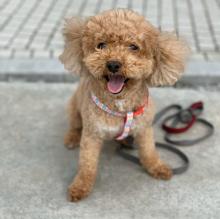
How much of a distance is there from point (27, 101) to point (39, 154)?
815 millimetres

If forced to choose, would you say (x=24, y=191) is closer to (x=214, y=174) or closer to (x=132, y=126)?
(x=132, y=126)

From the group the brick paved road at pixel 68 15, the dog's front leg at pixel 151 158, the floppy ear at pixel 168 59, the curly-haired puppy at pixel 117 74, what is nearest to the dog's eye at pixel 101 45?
the curly-haired puppy at pixel 117 74

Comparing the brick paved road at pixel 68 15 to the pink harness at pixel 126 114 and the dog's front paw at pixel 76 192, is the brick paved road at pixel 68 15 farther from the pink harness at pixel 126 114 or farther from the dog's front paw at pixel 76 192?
the dog's front paw at pixel 76 192

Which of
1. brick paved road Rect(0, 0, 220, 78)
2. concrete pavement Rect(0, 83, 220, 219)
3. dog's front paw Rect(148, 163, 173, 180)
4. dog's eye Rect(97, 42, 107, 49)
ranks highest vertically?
dog's eye Rect(97, 42, 107, 49)

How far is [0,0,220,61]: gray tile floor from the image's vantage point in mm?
4980

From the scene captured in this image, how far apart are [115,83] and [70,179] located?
878 millimetres

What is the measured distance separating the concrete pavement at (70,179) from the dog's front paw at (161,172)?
0.14 feet

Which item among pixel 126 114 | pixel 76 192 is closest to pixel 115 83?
pixel 126 114

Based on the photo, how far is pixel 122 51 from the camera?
2.74 m

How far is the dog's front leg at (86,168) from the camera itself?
311 cm

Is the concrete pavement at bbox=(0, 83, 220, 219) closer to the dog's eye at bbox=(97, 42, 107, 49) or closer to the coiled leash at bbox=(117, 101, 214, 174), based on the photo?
the coiled leash at bbox=(117, 101, 214, 174)

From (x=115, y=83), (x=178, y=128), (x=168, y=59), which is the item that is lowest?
(x=178, y=128)

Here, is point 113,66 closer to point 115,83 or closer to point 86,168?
point 115,83

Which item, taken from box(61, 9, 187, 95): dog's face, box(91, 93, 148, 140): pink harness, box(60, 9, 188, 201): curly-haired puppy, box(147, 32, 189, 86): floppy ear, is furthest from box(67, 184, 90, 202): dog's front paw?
box(147, 32, 189, 86): floppy ear
